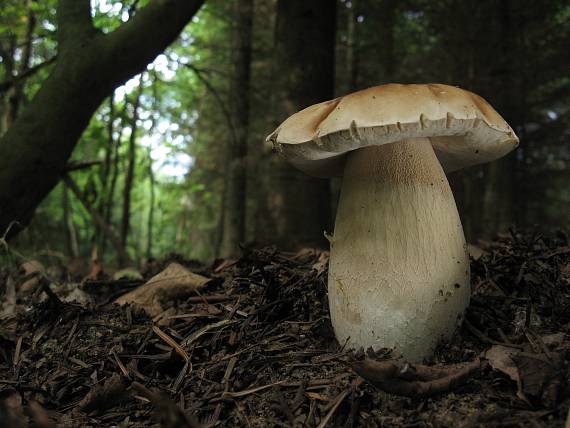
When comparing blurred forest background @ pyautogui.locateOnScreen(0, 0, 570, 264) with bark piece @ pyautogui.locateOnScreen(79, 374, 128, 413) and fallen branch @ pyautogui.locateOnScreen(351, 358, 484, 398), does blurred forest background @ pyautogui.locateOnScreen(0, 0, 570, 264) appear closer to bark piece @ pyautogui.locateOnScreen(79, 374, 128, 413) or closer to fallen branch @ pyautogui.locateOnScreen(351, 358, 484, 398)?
bark piece @ pyautogui.locateOnScreen(79, 374, 128, 413)

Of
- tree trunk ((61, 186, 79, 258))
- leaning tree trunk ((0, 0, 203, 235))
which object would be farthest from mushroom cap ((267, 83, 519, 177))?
tree trunk ((61, 186, 79, 258))

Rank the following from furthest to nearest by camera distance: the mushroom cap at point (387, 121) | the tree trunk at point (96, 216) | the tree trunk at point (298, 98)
A: the tree trunk at point (298, 98) < the tree trunk at point (96, 216) < the mushroom cap at point (387, 121)

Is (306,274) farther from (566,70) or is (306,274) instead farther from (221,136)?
(221,136)

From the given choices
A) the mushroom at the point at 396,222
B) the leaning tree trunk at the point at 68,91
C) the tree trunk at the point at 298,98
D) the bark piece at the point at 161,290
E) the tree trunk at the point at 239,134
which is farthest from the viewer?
the tree trunk at the point at 239,134

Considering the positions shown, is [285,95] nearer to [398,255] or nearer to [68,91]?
[68,91]

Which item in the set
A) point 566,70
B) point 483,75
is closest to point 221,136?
point 483,75

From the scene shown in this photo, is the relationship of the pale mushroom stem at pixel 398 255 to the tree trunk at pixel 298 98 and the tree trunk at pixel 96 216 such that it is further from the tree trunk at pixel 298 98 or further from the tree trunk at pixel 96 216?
the tree trunk at pixel 96 216

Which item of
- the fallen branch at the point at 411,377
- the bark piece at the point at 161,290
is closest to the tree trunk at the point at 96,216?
the bark piece at the point at 161,290
